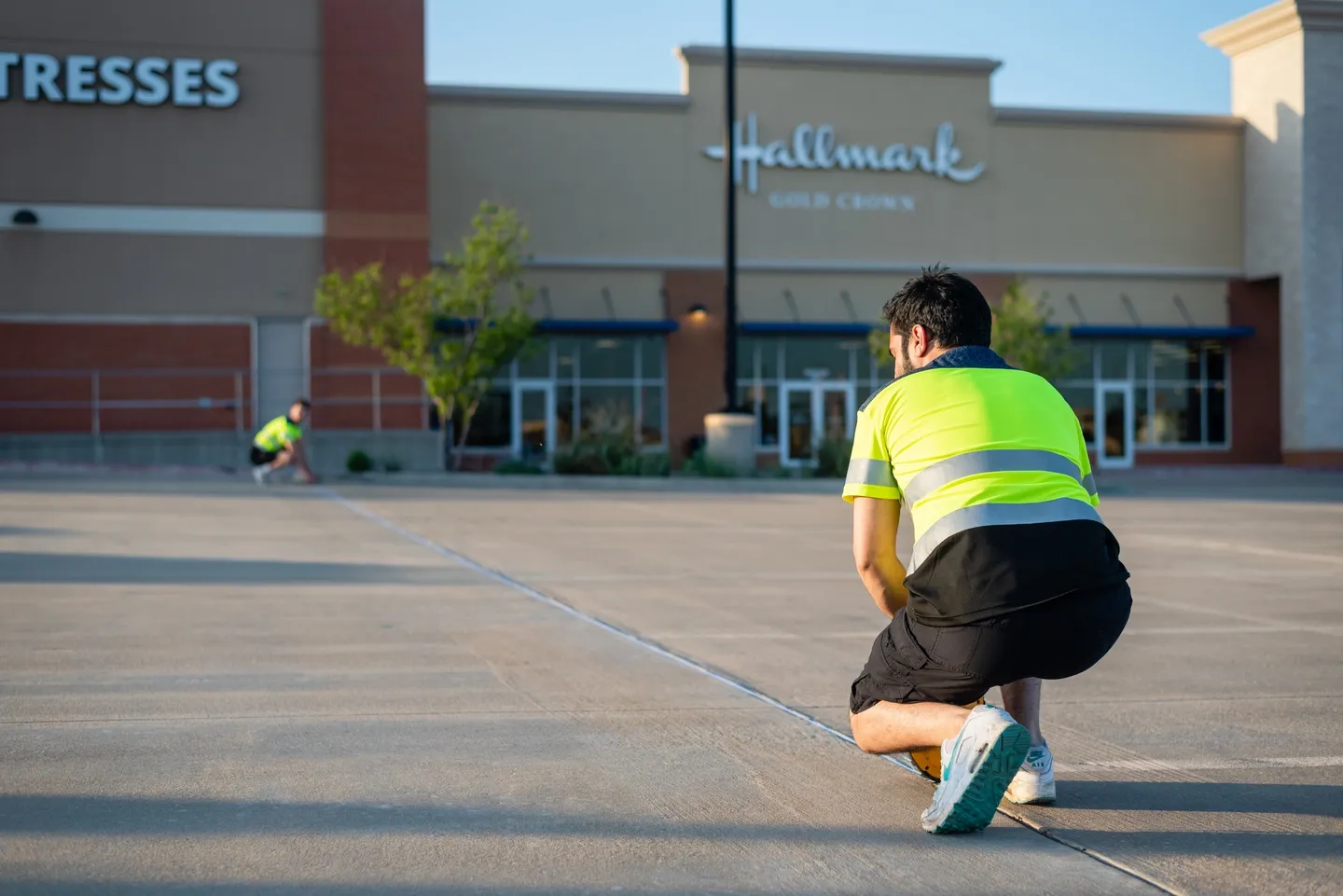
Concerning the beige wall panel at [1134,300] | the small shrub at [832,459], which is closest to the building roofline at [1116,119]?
the beige wall panel at [1134,300]

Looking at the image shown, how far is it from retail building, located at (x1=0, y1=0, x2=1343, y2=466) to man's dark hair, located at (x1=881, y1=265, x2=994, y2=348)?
85.0 feet

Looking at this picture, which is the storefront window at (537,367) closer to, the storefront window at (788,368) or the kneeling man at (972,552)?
the storefront window at (788,368)

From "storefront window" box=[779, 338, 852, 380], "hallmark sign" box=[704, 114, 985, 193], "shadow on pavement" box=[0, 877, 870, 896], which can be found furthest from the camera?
"storefront window" box=[779, 338, 852, 380]

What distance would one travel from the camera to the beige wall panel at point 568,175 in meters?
37.5

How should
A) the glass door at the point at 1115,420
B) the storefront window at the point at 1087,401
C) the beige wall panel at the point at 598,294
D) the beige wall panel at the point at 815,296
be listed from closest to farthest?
1. the beige wall panel at the point at 598,294
2. the beige wall panel at the point at 815,296
3. the glass door at the point at 1115,420
4. the storefront window at the point at 1087,401

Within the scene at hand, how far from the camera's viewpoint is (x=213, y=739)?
5723mm

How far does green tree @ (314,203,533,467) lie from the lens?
3066 centimetres

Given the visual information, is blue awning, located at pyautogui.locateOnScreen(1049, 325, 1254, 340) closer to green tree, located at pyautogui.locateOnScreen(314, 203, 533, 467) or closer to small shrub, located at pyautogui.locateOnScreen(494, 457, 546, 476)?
green tree, located at pyautogui.locateOnScreen(314, 203, 533, 467)

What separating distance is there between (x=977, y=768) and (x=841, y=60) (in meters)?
36.9

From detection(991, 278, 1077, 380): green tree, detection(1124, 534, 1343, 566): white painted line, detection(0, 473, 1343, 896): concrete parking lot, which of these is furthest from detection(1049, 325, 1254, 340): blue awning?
detection(0, 473, 1343, 896): concrete parking lot

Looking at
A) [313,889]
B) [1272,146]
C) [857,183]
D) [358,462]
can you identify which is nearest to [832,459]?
[358,462]

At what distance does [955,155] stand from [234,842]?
3783 cm

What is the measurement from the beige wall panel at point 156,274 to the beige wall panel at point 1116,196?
59.8 ft

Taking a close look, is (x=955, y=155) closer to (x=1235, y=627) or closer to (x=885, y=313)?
(x=1235, y=627)
